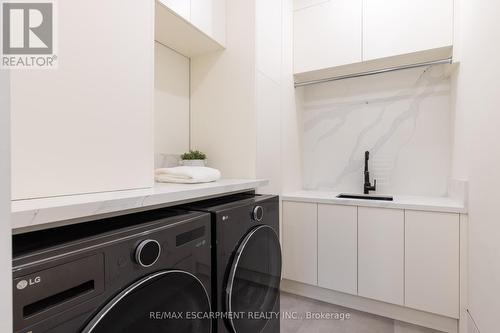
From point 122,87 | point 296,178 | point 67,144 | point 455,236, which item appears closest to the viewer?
point 67,144

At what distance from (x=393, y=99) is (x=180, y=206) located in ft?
6.49

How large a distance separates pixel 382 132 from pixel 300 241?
115 centimetres

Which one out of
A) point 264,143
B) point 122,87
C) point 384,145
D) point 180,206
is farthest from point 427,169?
point 122,87

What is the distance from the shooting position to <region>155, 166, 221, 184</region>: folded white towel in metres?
1.20

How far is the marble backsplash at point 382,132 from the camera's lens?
200cm

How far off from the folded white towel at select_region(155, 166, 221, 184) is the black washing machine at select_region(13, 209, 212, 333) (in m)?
0.33

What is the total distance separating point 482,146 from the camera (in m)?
1.31

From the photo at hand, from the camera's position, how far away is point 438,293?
5.20ft

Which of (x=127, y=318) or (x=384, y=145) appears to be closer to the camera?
(x=127, y=318)

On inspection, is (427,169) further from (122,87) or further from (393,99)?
(122,87)

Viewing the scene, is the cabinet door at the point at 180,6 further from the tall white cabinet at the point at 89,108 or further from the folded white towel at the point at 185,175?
the folded white towel at the point at 185,175

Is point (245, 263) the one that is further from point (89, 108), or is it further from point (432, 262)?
point (432, 262)

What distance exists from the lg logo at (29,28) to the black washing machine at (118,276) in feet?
1.72
